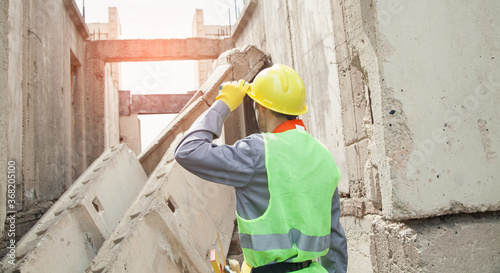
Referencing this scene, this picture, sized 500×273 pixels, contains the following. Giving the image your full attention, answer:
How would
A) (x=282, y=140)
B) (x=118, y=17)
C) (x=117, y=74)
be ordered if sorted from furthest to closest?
(x=118, y=17)
(x=117, y=74)
(x=282, y=140)

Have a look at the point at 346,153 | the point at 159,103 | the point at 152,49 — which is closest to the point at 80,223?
the point at 346,153

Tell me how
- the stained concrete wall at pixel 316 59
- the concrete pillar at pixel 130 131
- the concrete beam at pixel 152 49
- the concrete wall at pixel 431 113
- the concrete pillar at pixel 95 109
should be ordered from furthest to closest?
the concrete pillar at pixel 130 131
the concrete beam at pixel 152 49
the concrete pillar at pixel 95 109
the stained concrete wall at pixel 316 59
the concrete wall at pixel 431 113

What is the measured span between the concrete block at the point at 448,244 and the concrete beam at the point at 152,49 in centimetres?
832

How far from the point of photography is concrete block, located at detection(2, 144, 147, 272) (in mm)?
3037

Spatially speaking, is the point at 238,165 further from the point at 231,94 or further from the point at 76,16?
the point at 76,16

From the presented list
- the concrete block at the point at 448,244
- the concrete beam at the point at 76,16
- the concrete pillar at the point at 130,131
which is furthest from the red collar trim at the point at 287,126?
the concrete pillar at the point at 130,131

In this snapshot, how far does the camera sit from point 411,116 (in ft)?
6.54

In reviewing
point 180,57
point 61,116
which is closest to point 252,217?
point 61,116

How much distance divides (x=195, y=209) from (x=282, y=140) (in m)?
2.28

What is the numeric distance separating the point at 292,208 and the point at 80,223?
254 cm

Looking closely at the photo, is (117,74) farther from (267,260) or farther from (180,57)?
(267,260)

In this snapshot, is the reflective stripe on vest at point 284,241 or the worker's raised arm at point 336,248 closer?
the reflective stripe on vest at point 284,241

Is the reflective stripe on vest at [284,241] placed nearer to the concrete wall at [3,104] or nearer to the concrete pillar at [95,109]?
the concrete wall at [3,104]

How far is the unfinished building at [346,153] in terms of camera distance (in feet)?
6.44
